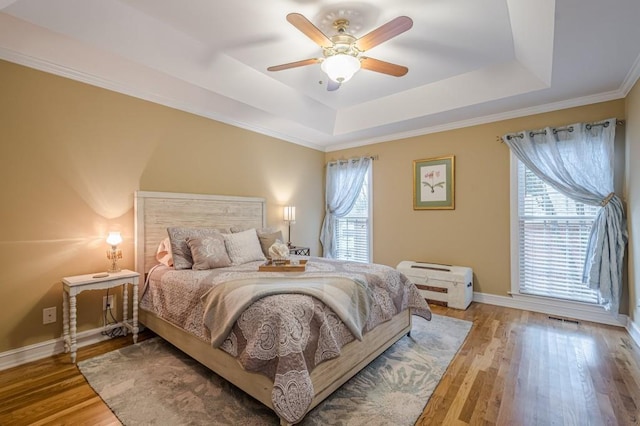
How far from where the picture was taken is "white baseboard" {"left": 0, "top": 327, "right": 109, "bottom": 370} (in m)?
2.34

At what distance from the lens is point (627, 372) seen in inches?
87.1

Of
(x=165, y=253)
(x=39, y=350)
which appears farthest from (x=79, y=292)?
(x=165, y=253)

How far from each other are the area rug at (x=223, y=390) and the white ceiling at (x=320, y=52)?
8.43 ft

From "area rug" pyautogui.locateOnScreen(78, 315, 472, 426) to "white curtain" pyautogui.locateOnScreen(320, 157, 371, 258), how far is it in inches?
114

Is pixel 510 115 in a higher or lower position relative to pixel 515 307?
higher

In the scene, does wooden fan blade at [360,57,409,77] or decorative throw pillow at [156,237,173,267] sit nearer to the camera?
wooden fan blade at [360,57,409,77]

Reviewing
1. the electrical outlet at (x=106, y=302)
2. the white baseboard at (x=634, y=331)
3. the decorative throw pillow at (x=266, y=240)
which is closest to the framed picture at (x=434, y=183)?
the white baseboard at (x=634, y=331)

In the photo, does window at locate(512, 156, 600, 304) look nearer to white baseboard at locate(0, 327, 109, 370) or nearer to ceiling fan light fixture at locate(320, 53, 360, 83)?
ceiling fan light fixture at locate(320, 53, 360, 83)

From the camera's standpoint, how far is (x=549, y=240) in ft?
11.6

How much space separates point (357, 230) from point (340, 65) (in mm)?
3465

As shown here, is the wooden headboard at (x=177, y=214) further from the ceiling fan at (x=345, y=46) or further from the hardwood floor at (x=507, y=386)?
the ceiling fan at (x=345, y=46)

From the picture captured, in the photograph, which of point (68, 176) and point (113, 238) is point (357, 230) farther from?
point (68, 176)

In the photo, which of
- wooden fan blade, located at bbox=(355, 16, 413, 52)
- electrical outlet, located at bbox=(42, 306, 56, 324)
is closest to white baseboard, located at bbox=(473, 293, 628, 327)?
wooden fan blade, located at bbox=(355, 16, 413, 52)

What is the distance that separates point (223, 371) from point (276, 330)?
2.20 ft
